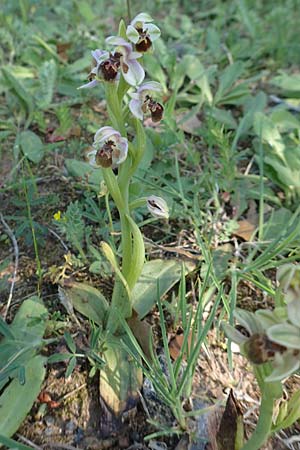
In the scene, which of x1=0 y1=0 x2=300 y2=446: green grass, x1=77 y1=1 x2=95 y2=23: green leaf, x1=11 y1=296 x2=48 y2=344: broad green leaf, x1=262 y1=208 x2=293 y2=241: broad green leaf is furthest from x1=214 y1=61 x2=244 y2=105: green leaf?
x1=11 y1=296 x2=48 y2=344: broad green leaf

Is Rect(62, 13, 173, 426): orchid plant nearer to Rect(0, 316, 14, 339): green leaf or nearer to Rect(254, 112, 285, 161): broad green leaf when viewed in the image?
Rect(0, 316, 14, 339): green leaf

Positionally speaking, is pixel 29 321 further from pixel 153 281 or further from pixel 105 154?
pixel 105 154

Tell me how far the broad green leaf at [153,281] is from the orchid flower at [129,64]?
58 cm

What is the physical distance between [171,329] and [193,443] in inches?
14.3

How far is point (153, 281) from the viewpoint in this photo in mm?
1652

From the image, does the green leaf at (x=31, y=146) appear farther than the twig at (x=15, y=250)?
Yes

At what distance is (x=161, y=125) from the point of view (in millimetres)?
2289

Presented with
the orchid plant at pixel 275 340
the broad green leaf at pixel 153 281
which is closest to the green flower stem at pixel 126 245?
the broad green leaf at pixel 153 281

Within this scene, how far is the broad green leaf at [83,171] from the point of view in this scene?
197cm

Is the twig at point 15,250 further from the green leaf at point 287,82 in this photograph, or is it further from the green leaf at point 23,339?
the green leaf at point 287,82

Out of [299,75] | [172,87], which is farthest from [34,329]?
[299,75]

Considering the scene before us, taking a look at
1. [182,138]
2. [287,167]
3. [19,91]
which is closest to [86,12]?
[19,91]

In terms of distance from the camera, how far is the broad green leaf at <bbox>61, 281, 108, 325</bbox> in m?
1.55

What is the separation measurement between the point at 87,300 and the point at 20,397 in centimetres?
32
